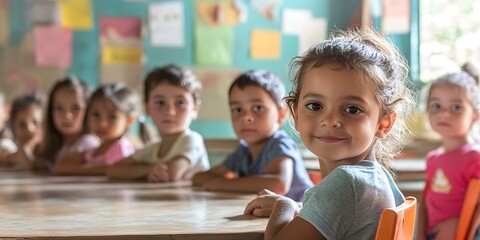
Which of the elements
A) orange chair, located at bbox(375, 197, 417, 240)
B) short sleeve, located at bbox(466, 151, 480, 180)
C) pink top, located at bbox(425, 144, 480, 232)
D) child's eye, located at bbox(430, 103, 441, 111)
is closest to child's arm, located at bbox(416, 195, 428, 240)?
pink top, located at bbox(425, 144, 480, 232)

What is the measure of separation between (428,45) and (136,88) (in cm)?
159

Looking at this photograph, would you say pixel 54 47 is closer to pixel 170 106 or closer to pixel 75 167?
pixel 75 167

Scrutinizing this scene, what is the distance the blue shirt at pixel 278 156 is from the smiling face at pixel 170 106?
327 millimetres

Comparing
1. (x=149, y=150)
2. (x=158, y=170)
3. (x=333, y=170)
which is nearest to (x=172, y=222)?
(x=333, y=170)

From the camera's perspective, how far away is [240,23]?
4.26 metres

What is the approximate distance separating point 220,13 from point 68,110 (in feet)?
4.18

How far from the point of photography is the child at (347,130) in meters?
1.37

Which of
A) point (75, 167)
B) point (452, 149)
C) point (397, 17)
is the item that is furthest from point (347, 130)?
point (397, 17)

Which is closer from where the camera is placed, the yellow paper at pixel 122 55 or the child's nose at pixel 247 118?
the child's nose at pixel 247 118

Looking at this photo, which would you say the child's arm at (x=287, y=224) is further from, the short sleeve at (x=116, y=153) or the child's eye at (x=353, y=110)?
the short sleeve at (x=116, y=153)

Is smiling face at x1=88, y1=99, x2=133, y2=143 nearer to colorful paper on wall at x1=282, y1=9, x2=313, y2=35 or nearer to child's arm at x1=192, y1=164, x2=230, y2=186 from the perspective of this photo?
child's arm at x1=192, y1=164, x2=230, y2=186

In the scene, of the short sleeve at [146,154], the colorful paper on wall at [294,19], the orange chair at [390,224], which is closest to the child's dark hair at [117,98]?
the short sleeve at [146,154]

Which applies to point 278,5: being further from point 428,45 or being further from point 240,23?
point 428,45

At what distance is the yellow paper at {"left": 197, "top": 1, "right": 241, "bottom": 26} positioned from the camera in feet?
14.0
